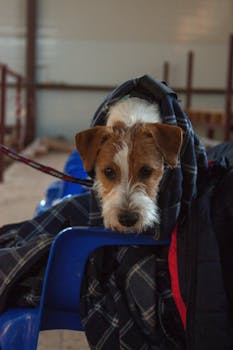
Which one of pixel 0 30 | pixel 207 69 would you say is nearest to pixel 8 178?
pixel 0 30

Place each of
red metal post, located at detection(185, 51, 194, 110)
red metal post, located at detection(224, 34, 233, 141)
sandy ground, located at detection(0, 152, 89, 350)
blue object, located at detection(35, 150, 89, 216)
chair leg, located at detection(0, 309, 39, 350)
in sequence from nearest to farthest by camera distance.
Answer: chair leg, located at detection(0, 309, 39, 350) < sandy ground, located at detection(0, 152, 89, 350) < blue object, located at detection(35, 150, 89, 216) < red metal post, located at detection(224, 34, 233, 141) < red metal post, located at detection(185, 51, 194, 110)

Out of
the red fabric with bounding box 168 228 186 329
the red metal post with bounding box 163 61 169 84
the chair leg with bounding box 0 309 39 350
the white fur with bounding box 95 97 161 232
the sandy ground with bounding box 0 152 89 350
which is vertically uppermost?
the red metal post with bounding box 163 61 169 84

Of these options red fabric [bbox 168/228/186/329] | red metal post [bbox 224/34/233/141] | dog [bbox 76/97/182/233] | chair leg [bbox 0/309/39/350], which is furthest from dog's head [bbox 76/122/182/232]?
red metal post [bbox 224/34/233/141]

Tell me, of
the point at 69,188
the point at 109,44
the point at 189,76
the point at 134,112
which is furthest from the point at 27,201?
the point at 109,44

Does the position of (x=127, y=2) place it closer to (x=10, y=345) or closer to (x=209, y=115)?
(x=209, y=115)

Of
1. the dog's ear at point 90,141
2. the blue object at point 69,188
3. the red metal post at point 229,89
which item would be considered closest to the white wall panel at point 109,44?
the red metal post at point 229,89

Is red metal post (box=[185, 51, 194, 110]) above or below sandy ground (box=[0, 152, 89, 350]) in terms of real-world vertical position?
above

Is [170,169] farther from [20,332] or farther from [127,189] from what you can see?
[20,332]

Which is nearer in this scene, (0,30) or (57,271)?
(57,271)

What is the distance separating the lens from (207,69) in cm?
771

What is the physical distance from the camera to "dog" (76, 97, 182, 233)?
1410mm

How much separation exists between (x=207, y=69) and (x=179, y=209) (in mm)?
6686

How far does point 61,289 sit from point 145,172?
459 millimetres

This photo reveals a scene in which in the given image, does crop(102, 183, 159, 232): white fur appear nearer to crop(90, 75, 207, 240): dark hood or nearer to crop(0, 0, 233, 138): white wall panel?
crop(90, 75, 207, 240): dark hood
